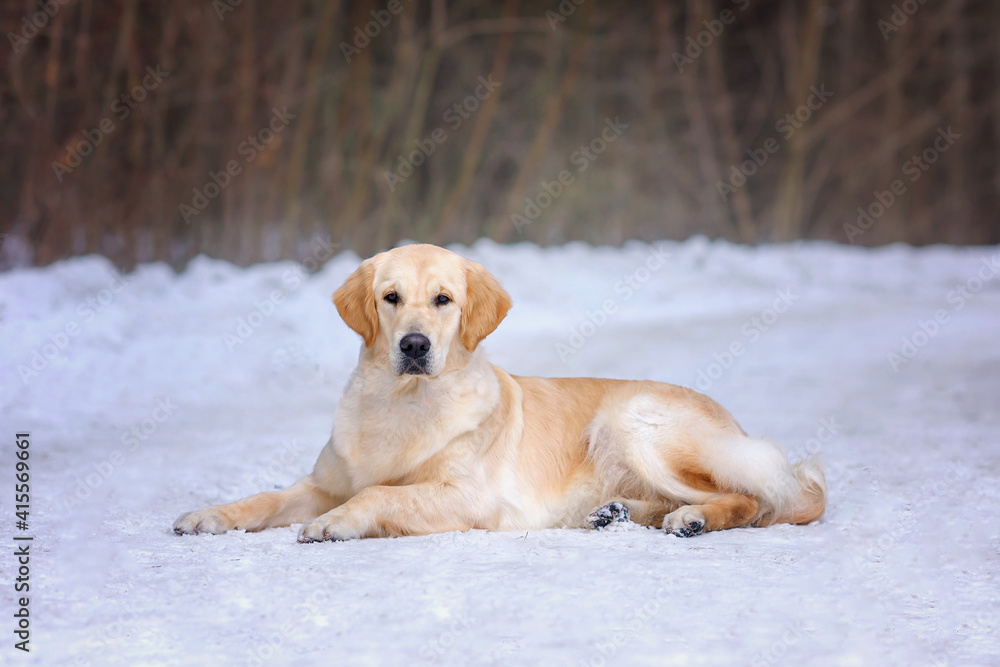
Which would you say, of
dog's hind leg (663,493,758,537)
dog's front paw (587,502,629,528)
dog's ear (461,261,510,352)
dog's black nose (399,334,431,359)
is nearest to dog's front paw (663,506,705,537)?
dog's hind leg (663,493,758,537)

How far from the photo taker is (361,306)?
12.6ft

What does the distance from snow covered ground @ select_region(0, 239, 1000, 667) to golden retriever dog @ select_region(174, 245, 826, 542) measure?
16 cm

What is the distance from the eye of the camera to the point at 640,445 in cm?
414

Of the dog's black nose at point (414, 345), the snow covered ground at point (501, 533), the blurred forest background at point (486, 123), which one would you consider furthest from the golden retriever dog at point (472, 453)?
the blurred forest background at point (486, 123)

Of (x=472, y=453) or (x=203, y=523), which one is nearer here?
(x=203, y=523)

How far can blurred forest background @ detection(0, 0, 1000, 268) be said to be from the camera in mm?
10062

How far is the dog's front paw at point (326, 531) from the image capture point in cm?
348

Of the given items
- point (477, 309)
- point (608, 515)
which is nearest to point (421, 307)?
point (477, 309)

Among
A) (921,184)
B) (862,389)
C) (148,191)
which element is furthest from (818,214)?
(148,191)

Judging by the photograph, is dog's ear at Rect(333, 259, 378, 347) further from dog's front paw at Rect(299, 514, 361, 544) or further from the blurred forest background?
the blurred forest background

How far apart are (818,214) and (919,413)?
32.3ft

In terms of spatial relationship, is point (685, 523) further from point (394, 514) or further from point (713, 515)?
point (394, 514)

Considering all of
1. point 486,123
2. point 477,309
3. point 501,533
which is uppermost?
point 486,123

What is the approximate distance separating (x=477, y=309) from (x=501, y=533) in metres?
0.89
